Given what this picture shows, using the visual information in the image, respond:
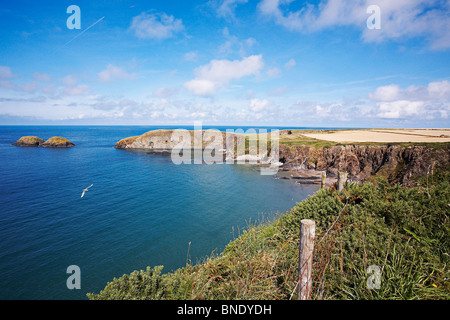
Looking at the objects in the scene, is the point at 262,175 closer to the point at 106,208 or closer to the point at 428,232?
the point at 106,208

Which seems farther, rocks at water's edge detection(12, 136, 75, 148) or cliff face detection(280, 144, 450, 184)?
rocks at water's edge detection(12, 136, 75, 148)

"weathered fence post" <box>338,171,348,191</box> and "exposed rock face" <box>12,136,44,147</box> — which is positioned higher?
"exposed rock face" <box>12,136,44,147</box>

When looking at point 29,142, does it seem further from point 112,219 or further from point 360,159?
point 360,159

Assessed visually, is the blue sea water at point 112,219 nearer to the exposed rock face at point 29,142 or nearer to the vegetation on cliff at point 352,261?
the vegetation on cliff at point 352,261

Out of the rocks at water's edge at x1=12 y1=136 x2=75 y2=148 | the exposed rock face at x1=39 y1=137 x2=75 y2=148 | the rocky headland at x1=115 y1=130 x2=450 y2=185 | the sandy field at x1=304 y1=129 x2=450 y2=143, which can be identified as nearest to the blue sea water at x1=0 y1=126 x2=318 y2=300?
the rocky headland at x1=115 y1=130 x2=450 y2=185

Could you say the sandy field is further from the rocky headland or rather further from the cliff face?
the cliff face

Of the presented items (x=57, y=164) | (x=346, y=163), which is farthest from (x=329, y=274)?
(x=57, y=164)
